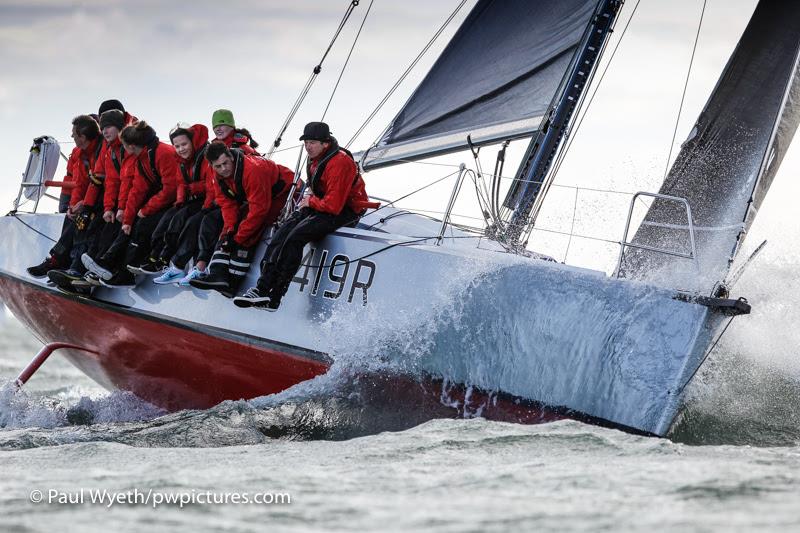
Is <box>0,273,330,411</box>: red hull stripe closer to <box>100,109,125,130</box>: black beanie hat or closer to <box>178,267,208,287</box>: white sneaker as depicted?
<box>178,267,208,287</box>: white sneaker

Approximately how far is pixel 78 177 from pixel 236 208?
2122 millimetres

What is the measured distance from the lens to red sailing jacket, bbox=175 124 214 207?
22.0 feet

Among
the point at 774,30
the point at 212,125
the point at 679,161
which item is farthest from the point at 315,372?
the point at 774,30

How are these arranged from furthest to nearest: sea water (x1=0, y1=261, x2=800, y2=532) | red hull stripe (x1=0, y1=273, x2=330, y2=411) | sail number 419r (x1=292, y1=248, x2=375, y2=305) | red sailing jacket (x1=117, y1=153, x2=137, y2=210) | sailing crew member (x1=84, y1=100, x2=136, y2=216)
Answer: sailing crew member (x1=84, y1=100, x2=136, y2=216) < red sailing jacket (x1=117, y1=153, x2=137, y2=210) < red hull stripe (x1=0, y1=273, x2=330, y2=411) < sail number 419r (x1=292, y1=248, x2=375, y2=305) < sea water (x1=0, y1=261, x2=800, y2=532)

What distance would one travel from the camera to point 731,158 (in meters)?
5.60

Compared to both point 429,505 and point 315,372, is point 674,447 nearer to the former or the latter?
point 429,505

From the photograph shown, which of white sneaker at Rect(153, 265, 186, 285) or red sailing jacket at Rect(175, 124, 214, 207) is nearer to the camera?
white sneaker at Rect(153, 265, 186, 285)

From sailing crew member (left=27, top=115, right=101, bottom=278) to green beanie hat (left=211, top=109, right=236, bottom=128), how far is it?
4.29ft

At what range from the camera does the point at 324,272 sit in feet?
19.4

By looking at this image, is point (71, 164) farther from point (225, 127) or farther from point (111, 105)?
point (225, 127)

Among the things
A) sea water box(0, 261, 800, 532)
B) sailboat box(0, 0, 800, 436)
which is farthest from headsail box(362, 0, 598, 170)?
sea water box(0, 261, 800, 532)

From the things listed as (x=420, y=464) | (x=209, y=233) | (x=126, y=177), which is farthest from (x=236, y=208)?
(x=420, y=464)

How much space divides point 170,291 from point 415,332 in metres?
2.19

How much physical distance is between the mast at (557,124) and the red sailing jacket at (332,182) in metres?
1.13
